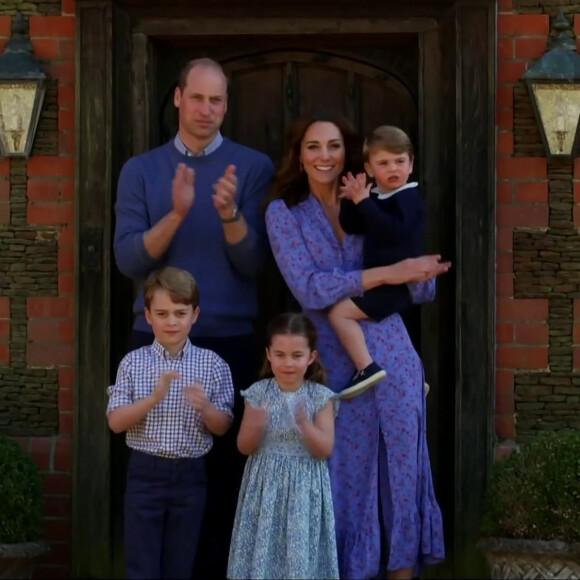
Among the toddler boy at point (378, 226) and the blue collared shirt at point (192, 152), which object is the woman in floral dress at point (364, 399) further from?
the blue collared shirt at point (192, 152)

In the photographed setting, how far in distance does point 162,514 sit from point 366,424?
0.79 meters

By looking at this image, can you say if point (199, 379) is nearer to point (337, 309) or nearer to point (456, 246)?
point (337, 309)

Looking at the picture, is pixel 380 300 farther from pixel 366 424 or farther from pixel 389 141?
pixel 389 141

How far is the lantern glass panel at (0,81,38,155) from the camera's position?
546 cm

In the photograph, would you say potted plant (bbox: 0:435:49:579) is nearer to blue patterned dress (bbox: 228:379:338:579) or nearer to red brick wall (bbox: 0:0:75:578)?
red brick wall (bbox: 0:0:75:578)

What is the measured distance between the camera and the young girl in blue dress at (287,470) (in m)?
4.60

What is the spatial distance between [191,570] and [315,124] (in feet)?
5.40

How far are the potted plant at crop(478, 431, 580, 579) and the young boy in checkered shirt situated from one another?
1.12m

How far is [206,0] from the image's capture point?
18.3 ft

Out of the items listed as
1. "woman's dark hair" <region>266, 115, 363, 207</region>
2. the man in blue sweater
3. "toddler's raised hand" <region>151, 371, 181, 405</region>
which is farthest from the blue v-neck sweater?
"toddler's raised hand" <region>151, 371, 181, 405</region>

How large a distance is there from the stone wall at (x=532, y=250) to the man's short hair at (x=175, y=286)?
1430 mm

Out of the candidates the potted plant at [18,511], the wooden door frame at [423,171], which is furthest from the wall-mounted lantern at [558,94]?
the potted plant at [18,511]

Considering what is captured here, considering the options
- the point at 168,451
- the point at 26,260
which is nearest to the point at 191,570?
the point at 168,451

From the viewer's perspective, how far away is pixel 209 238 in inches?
198
